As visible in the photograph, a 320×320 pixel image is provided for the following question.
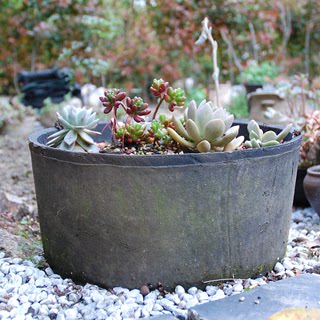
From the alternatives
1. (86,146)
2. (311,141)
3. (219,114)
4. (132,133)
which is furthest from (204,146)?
(311,141)

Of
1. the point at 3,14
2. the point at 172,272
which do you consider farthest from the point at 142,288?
the point at 3,14

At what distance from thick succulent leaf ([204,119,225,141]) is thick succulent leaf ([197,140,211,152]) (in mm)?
35

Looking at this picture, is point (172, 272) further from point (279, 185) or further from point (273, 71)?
point (273, 71)

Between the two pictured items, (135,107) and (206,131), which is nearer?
(206,131)

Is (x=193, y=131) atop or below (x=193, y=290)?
atop

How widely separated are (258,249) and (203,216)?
321mm

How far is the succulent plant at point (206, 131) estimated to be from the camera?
2133 mm

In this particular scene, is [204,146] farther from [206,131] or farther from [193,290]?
[193,290]

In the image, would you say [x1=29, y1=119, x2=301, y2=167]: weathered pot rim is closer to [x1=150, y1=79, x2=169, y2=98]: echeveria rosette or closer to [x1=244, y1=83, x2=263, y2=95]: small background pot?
[x1=150, y1=79, x2=169, y2=98]: echeveria rosette

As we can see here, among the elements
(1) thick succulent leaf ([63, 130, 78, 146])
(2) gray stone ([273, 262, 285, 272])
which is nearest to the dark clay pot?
(2) gray stone ([273, 262, 285, 272])

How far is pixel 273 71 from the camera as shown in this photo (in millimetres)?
8094

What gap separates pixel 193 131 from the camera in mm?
2164

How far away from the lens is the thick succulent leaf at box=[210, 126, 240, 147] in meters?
2.14

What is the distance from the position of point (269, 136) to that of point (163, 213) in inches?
27.0
